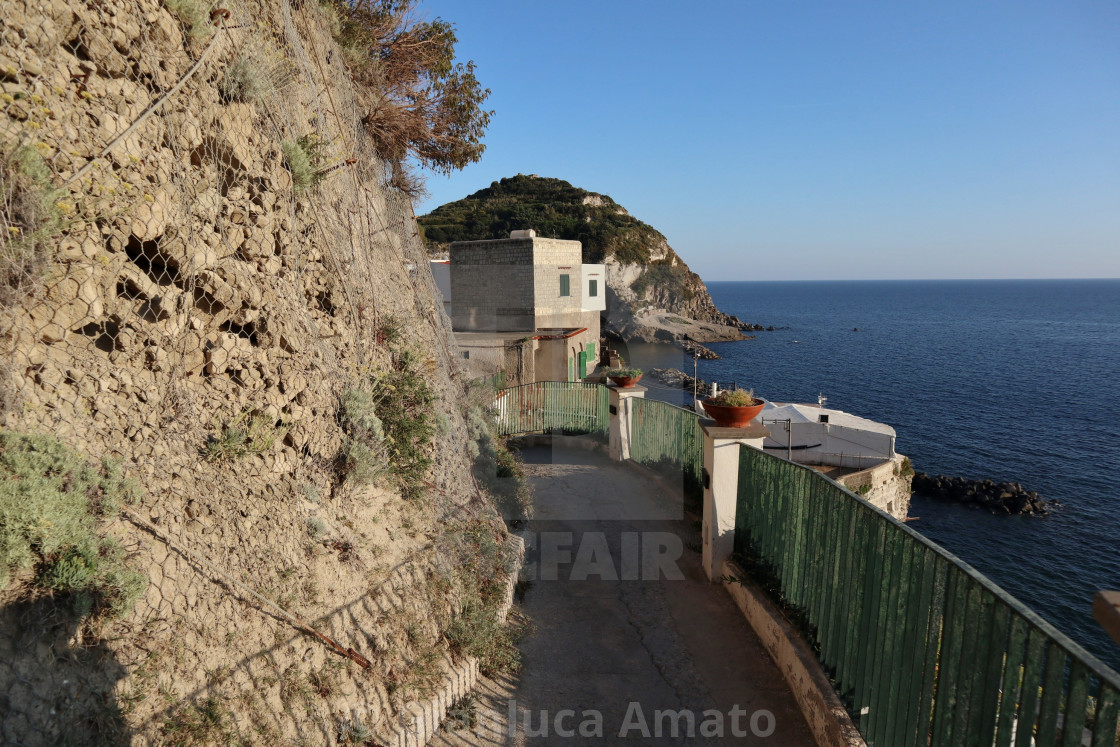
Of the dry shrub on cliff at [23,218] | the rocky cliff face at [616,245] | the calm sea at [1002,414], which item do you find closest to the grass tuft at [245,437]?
the dry shrub on cliff at [23,218]

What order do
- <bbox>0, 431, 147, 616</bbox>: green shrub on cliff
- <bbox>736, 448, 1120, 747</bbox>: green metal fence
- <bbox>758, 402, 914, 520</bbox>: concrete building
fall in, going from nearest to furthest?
1. <bbox>736, 448, 1120, 747</bbox>: green metal fence
2. <bbox>0, 431, 147, 616</bbox>: green shrub on cliff
3. <bbox>758, 402, 914, 520</bbox>: concrete building

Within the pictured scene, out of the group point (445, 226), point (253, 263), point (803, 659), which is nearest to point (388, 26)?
point (253, 263)

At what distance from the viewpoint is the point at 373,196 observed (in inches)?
313

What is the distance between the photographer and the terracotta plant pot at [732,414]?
6.62 metres

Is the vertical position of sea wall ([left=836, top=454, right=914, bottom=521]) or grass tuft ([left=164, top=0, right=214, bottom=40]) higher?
grass tuft ([left=164, top=0, right=214, bottom=40])

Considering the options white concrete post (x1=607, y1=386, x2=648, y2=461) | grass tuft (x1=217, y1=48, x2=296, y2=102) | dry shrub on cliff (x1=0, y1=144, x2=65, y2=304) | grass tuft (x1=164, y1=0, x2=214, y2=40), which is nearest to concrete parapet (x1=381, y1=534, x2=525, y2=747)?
dry shrub on cliff (x1=0, y1=144, x2=65, y2=304)

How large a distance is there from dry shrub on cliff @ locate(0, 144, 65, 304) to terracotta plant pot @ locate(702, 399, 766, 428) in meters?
5.61

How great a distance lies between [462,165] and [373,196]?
4.04 meters

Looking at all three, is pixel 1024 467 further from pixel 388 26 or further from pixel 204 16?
pixel 204 16

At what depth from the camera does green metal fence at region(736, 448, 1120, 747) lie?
8.53 ft

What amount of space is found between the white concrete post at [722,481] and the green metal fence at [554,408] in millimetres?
6089

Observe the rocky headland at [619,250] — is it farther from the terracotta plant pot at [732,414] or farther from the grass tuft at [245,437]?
the grass tuft at [245,437]

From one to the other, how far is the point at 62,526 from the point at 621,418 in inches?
369

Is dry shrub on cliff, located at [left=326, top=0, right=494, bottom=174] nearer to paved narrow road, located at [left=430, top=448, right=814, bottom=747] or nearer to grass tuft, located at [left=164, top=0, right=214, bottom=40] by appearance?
grass tuft, located at [left=164, top=0, right=214, bottom=40]
